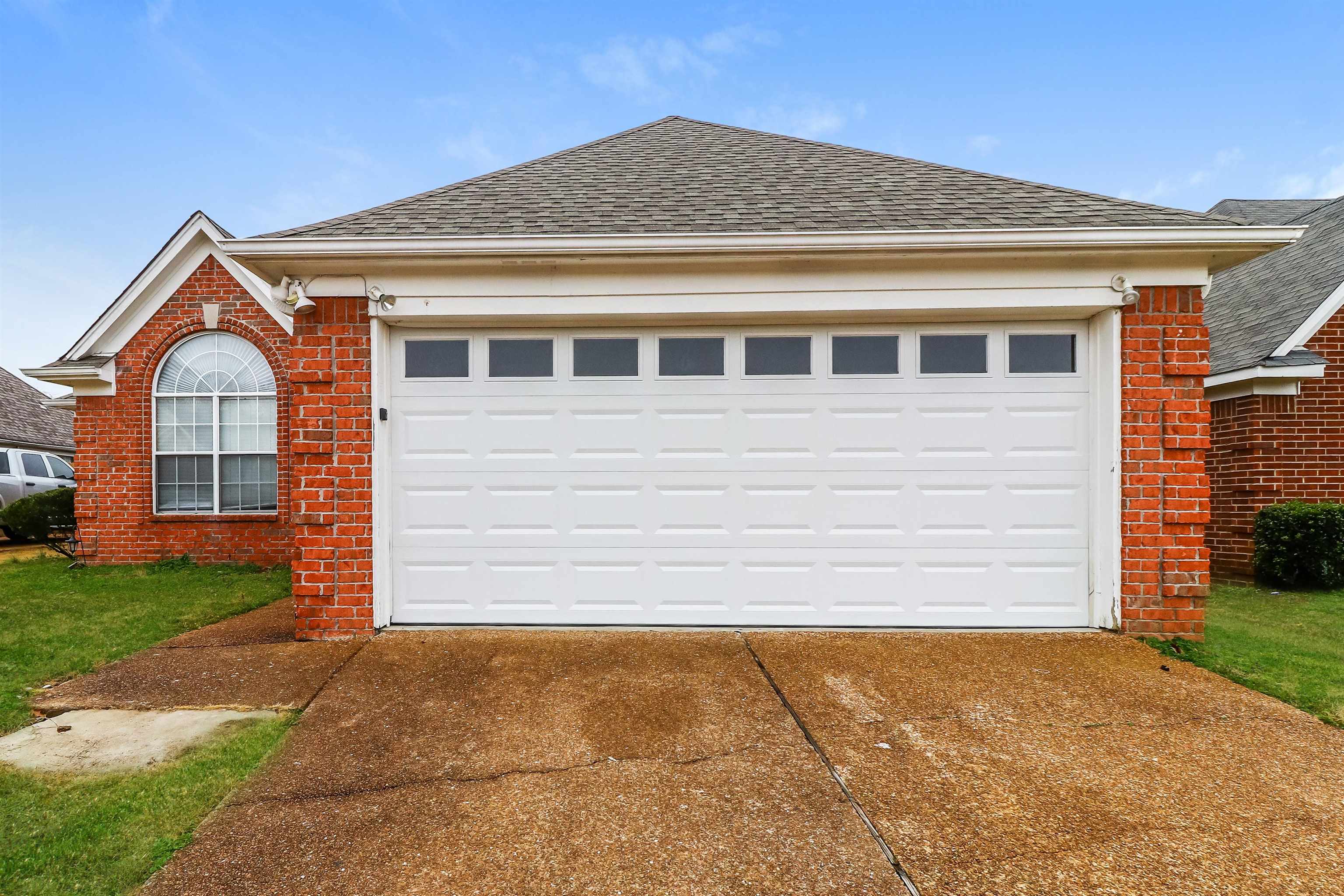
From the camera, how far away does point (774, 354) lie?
16.5ft

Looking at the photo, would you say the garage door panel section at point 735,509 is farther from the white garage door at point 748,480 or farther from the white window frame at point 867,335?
the white window frame at point 867,335

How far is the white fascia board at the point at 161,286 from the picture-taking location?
8500 mm

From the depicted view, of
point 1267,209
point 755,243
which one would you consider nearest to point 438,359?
point 755,243

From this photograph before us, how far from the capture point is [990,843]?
7.82ft

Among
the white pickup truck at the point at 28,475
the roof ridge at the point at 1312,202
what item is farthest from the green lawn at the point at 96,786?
the roof ridge at the point at 1312,202

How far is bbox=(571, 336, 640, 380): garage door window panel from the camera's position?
16.5 ft

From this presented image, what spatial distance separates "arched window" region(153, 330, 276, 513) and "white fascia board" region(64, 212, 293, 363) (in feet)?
2.31

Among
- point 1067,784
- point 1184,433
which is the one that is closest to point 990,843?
point 1067,784

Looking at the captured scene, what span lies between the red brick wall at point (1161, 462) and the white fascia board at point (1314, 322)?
3678mm

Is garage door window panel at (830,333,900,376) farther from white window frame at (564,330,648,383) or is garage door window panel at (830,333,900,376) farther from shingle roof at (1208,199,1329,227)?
shingle roof at (1208,199,1329,227)

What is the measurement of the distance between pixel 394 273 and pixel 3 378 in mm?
20016

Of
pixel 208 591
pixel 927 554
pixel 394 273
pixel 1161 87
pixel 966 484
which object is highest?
pixel 1161 87

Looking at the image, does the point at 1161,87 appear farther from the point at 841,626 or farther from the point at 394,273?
the point at 394,273

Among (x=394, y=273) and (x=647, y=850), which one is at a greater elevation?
(x=394, y=273)
